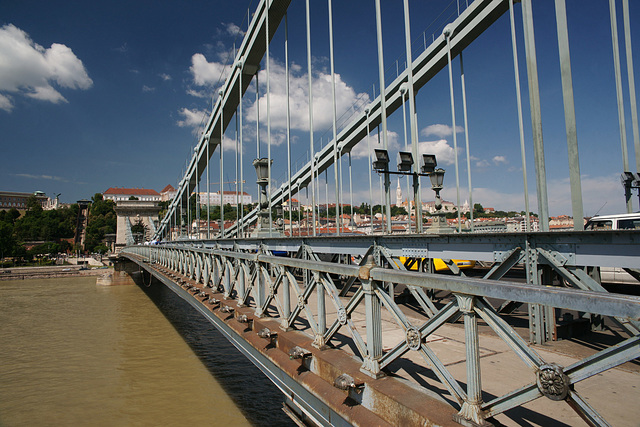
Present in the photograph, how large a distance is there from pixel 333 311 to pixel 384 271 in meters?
3.73

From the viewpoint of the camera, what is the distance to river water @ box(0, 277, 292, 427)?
26.4 feet

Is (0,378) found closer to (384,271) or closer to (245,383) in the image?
(245,383)

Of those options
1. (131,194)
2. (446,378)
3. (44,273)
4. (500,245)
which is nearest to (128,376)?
(500,245)

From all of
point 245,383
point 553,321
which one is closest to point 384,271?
point 553,321

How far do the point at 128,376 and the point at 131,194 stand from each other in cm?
13886

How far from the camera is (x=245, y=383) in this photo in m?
9.76

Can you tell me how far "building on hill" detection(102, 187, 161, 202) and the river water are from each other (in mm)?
124043

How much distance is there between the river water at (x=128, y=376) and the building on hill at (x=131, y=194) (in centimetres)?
12404

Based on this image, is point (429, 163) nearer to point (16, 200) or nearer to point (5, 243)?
point (5, 243)

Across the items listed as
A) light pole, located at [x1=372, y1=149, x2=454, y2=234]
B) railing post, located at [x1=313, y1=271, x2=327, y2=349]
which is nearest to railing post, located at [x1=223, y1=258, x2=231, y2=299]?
railing post, located at [x1=313, y1=271, x2=327, y2=349]

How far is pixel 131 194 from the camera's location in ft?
443

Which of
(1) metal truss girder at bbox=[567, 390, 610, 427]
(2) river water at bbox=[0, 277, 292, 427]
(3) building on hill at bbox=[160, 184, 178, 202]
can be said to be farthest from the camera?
(3) building on hill at bbox=[160, 184, 178, 202]

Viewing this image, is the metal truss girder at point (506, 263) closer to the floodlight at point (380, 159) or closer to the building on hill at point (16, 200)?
the floodlight at point (380, 159)

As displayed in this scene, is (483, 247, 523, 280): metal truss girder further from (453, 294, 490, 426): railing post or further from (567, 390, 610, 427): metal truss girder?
(567, 390, 610, 427): metal truss girder
